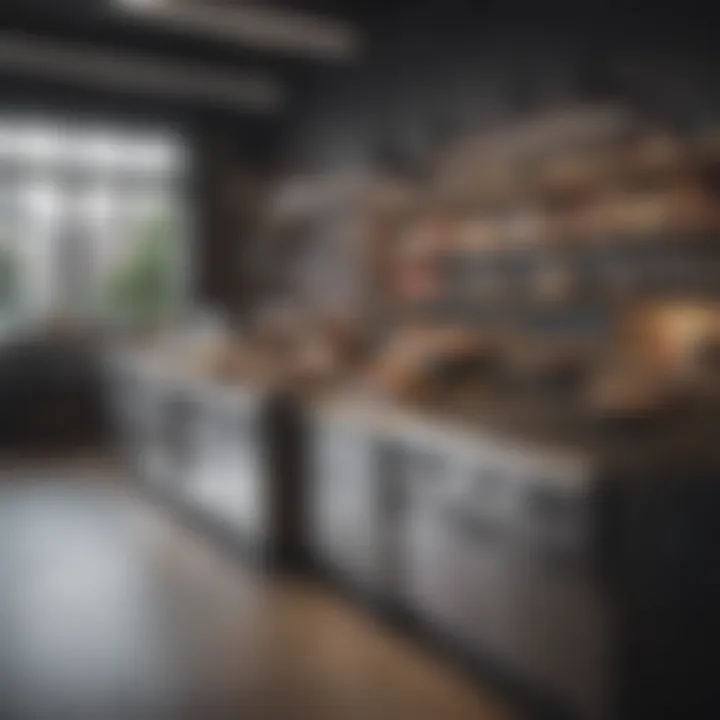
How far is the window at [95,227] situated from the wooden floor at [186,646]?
3.58 metres

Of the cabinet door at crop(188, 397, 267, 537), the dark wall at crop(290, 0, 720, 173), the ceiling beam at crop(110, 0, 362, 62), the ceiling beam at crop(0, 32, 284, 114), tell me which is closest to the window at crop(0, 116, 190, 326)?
the ceiling beam at crop(0, 32, 284, 114)

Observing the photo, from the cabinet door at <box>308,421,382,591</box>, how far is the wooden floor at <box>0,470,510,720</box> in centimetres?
17

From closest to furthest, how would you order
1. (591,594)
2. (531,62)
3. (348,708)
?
(591,594) → (348,708) → (531,62)

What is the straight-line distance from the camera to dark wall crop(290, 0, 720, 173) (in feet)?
12.2

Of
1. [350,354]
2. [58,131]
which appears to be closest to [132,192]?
[58,131]

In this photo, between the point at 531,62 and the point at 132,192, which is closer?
the point at 531,62

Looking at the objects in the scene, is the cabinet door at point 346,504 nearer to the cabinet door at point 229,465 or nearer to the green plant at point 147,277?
the cabinet door at point 229,465

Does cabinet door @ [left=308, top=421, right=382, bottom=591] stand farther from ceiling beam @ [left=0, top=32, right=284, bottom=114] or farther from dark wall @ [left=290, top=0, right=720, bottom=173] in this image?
ceiling beam @ [left=0, top=32, right=284, bottom=114]

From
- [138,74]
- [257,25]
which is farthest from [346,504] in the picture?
[138,74]

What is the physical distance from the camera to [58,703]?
9.61ft

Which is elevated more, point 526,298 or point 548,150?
point 548,150

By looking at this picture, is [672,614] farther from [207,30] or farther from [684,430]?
[207,30]

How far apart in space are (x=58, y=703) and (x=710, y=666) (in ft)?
5.65

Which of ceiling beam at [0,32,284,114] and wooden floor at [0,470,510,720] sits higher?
ceiling beam at [0,32,284,114]
